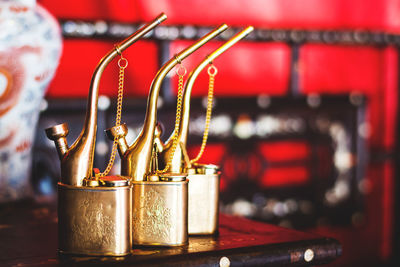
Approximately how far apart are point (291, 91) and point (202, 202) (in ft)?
5.84

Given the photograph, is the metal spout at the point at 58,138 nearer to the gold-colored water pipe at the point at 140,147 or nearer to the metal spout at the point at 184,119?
the gold-colored water pipe at the point at 140,147

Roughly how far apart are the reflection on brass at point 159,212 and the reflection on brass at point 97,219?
0.05 meters

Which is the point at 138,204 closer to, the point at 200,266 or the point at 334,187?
the point at 200,266

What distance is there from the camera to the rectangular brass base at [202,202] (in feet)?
3.48

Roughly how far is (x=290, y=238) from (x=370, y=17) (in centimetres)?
219

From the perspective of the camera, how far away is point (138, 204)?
96 cm

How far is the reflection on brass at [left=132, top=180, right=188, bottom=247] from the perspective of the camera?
3.11ft

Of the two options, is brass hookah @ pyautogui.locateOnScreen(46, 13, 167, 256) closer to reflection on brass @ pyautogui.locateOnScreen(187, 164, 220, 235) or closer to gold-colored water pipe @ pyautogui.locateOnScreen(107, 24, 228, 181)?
gold-colored water pipe @ pyautogui.locateOnScreen(107, 24, 228, 181)

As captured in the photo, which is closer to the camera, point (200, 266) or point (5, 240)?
point (200, 266)

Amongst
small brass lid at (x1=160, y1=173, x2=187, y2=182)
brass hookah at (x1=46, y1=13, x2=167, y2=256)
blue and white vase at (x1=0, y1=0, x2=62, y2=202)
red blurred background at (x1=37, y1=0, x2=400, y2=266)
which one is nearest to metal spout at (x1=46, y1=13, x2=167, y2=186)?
brass hookah at (x1=46, y1=13, x2=167, y2=256)

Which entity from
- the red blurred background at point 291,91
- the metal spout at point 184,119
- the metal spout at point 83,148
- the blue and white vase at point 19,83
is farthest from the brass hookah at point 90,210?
the red blurred background at point 291,91

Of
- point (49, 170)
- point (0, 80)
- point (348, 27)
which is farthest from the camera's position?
point (348, 27)

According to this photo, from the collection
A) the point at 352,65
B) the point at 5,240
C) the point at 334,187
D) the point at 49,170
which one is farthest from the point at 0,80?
the point at 352,65

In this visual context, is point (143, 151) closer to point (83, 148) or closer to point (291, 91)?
point (83, 148)
